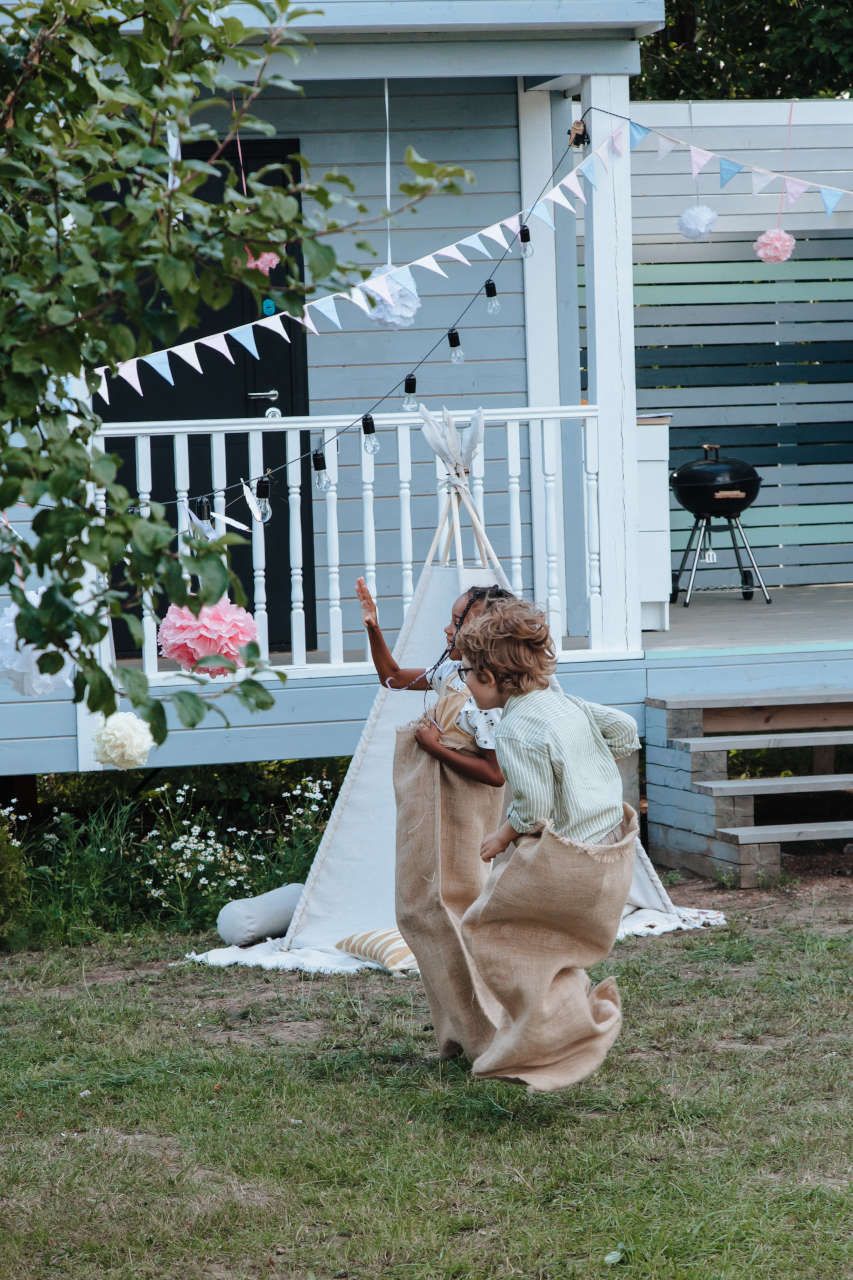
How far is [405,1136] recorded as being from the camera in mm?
3314

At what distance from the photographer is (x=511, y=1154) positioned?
10.5 ft

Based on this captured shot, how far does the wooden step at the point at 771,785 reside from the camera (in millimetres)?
5625

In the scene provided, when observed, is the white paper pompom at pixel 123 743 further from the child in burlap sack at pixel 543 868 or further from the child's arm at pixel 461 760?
the child in burlap sack at pixel 543 868

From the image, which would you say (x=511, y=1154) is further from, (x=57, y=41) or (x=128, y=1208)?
(x=57, y=41)

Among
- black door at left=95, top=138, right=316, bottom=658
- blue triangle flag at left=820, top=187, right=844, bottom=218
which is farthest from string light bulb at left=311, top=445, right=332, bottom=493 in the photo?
blue triangle flag at left=820, top=187, right=844, bottom=218

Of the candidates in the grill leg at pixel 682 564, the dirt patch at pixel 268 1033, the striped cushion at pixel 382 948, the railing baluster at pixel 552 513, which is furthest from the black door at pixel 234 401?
the dirt patch at pixel 268 1033

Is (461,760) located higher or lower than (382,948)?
higher

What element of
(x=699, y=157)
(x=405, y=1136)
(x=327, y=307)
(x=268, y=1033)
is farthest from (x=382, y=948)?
(x=699, y=157)

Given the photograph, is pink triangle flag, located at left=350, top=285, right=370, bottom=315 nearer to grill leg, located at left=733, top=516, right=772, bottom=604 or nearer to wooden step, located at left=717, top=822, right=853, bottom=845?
wooden step, located at left=717, top=822, right=853, bottom=845

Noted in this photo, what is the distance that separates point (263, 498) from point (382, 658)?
118 centimetres

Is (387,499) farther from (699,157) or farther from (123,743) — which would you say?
(123,743)

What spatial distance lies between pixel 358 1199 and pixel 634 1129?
0.71 meters

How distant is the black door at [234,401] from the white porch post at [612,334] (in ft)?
5.47

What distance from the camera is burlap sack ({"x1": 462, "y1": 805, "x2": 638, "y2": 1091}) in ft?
10.5
